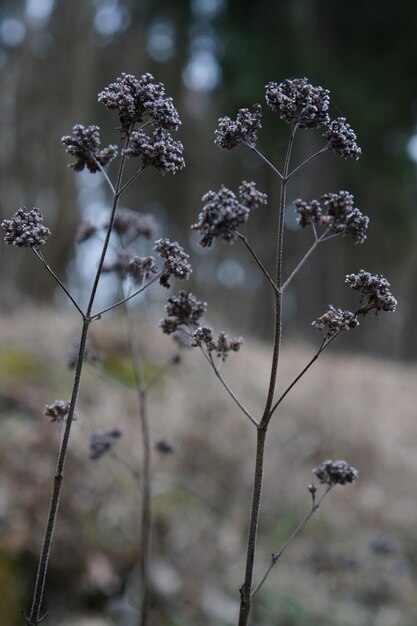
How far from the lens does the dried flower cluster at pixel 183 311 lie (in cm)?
135

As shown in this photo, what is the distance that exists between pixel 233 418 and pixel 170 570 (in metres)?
1.64

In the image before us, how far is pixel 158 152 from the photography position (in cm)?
120

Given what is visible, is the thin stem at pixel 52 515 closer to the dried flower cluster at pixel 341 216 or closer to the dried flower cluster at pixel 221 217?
the dried flower cluster at pixel 221 217

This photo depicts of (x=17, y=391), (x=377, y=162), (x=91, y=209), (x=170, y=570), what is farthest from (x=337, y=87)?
(x=170, y=570)

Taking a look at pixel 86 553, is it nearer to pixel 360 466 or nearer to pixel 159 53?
pixel 360 466

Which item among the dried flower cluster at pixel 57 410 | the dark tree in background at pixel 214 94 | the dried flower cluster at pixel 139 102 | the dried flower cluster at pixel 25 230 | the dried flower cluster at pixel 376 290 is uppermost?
the dark tree in background at pixel 214 94

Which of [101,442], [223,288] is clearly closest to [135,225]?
[101,442]

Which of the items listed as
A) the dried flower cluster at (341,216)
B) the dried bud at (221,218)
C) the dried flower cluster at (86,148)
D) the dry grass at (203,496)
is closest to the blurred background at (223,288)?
the dry grass at (203,496)

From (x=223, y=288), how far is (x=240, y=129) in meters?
15.4

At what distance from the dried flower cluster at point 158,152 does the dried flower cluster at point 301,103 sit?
0.72 ft

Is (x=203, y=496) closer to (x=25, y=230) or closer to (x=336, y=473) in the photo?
(x=336, y=473)

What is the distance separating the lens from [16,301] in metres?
8.17

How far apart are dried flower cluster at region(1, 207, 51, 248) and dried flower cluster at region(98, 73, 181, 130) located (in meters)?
0.25

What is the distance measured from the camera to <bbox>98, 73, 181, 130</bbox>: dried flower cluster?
1.19m
